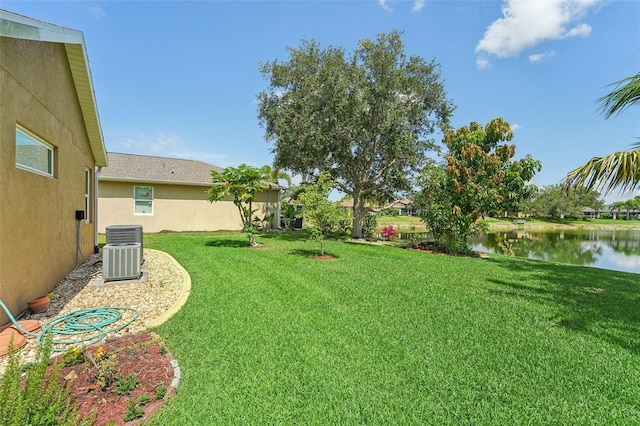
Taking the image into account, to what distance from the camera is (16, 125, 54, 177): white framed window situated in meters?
4.43

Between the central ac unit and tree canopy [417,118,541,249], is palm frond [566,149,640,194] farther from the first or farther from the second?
the central ac unit

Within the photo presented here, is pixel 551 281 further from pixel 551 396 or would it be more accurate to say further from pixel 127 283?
pixel 127 283

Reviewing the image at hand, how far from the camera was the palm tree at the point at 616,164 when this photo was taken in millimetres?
4703

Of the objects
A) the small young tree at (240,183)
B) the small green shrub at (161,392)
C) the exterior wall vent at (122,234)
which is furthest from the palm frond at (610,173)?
the small young tree at (240,183)

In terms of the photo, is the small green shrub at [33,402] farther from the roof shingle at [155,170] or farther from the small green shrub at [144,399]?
the roof shingle at [155,170]

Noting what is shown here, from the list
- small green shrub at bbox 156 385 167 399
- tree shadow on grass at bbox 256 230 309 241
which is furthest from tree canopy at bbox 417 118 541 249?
small green shrub at bbox 156 385 167 399

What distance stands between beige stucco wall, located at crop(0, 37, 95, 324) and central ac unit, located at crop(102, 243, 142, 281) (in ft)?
2.66

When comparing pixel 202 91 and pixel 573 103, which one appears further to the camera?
pixel 202 91

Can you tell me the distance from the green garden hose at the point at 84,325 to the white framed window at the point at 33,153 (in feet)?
7.19

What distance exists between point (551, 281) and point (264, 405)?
7657 mm

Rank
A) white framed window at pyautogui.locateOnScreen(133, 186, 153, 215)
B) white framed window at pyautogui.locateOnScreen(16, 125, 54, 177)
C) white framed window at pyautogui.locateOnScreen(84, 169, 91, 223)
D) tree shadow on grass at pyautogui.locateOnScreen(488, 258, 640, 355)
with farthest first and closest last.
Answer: white framed window at pyautogui.locateOnScreen(133, 186, 153, 215)
white framed window at pyautogui.locateOnScreen(84, 169, 91, 223)
white framed window at pyautogui.locateOnScreen(16, 125, 54, 177)
tree shadow on grass at pyautogui.locateOnScreen(488, 258, 640, 355)

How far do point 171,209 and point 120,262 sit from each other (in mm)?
11210

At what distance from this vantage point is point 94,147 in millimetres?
9234

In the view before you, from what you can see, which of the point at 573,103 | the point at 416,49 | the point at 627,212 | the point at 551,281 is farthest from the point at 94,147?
the point at 627,212
